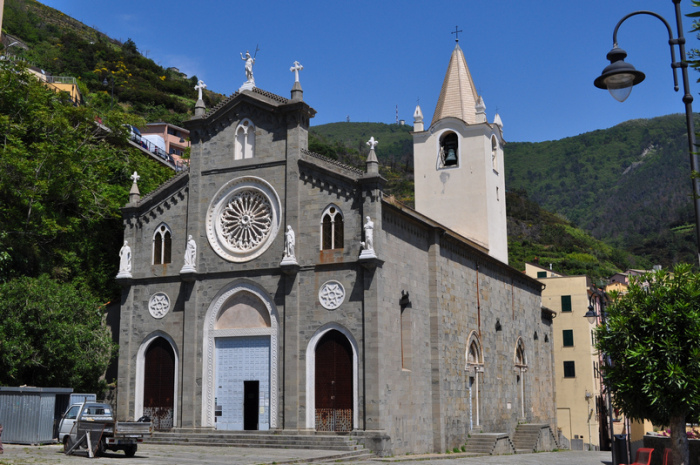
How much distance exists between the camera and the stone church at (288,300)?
29.7m

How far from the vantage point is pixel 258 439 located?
29328mm

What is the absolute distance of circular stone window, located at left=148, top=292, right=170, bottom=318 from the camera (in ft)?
111

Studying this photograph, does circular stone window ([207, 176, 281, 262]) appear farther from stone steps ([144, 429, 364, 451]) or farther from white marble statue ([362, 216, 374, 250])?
A: stone steps ([144, 429, 364, 451])

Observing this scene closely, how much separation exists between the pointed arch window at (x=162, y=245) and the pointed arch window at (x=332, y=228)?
8094mm

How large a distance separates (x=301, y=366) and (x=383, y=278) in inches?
192

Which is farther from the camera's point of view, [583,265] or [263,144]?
[583,265]

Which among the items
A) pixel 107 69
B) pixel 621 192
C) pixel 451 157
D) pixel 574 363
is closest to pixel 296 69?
pixel 451 157

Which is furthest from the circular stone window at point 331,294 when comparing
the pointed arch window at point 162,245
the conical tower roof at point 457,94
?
the conical tower roof at point 457,94

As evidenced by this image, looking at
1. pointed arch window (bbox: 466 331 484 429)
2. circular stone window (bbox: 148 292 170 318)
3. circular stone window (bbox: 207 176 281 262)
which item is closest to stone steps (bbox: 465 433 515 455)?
pointed arch window (bbox: 466 331 484 429)

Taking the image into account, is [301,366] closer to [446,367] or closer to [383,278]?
[383,278]

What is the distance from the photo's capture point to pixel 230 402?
31.8 meters

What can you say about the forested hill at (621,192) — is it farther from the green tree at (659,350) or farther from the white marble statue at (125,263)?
the green tree at (659,350)

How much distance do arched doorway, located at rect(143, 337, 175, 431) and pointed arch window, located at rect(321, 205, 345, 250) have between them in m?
8.86

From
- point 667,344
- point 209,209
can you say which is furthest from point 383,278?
point 667,344
